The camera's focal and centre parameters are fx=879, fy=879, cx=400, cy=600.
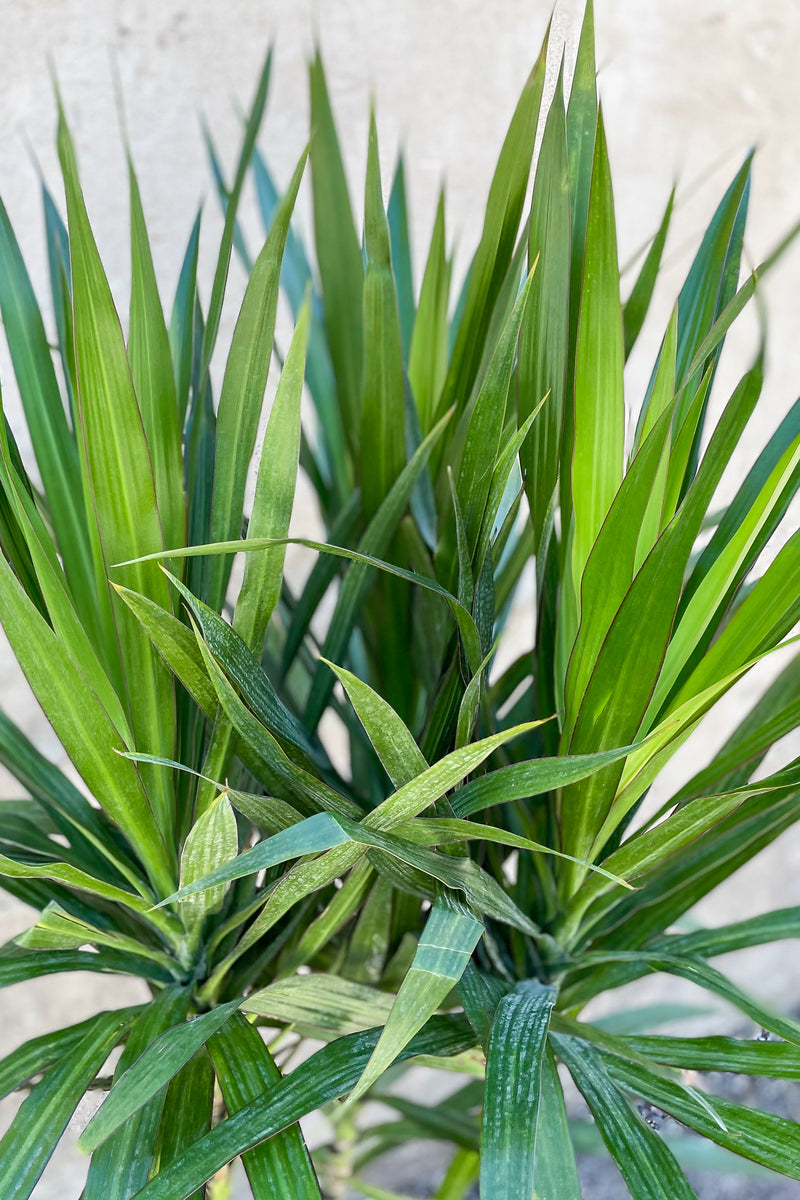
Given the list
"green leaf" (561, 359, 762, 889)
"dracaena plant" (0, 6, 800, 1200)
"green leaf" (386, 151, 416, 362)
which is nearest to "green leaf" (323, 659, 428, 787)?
"dracaena plant" (0, 6, 800, 1200)

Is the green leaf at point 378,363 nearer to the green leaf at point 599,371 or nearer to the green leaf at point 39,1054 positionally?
the green leaf at point 599,371

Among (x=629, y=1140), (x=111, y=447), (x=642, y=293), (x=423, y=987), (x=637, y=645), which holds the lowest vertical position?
(x=629, y=1140)

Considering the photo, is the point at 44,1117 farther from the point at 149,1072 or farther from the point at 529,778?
the point at 529,778

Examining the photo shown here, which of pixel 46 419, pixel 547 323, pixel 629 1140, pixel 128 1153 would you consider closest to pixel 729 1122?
pixel 629 1140

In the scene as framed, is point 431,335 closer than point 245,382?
No

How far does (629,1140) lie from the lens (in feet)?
1.43

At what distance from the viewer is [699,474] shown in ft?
1.44

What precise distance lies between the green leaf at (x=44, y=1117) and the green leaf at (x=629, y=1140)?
0.83 feet

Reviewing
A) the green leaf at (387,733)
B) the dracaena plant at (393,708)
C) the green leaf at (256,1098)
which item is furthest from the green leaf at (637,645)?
the green leaf at (256,1098)

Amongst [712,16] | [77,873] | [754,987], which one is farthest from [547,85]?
[754,987]

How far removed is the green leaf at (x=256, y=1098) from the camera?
15.9 inches

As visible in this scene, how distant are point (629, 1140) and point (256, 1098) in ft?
0.61

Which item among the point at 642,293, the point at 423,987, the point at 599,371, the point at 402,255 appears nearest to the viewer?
the point at 423,987

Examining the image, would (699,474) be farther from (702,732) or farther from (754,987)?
(754,987)
